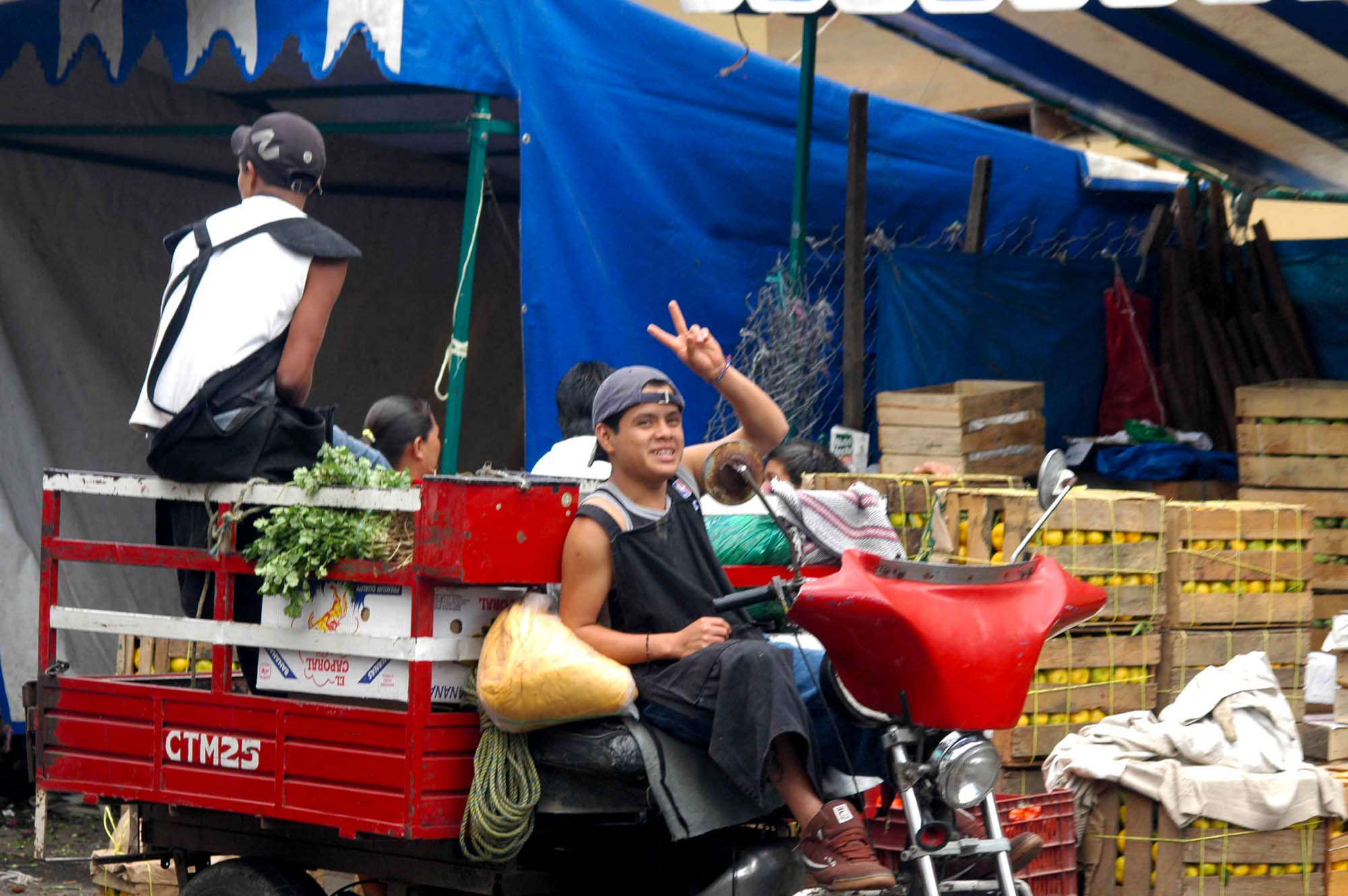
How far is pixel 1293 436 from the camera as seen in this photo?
8.25 meters

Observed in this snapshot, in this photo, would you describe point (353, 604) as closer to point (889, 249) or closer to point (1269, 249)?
point (889, 249)

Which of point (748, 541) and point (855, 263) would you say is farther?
point (855, 263)

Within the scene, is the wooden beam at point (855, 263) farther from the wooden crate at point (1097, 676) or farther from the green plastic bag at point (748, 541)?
the green plastic bag at point (748, 541)

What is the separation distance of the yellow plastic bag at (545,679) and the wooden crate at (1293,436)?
542 cm

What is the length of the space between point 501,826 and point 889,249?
607 cm

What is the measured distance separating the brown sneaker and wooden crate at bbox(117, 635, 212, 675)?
3.28 meters

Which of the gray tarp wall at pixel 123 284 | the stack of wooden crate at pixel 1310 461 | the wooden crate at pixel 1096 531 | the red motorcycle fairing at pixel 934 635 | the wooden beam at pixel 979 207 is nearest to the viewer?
the red motorcycle fairing at pixel 934 635

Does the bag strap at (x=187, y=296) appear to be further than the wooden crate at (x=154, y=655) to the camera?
No

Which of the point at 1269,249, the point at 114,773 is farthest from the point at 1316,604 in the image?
the point at 114,773

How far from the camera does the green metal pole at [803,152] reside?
859cm

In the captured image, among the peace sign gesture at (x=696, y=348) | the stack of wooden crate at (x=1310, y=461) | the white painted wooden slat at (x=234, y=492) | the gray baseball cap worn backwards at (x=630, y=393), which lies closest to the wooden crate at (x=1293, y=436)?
the stack of wooden crate at (x=1310, y=461)

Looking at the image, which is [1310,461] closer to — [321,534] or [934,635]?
[934,635]

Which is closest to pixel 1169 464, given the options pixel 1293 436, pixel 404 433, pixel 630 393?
pixel 1293 436

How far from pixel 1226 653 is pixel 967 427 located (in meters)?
2.40
